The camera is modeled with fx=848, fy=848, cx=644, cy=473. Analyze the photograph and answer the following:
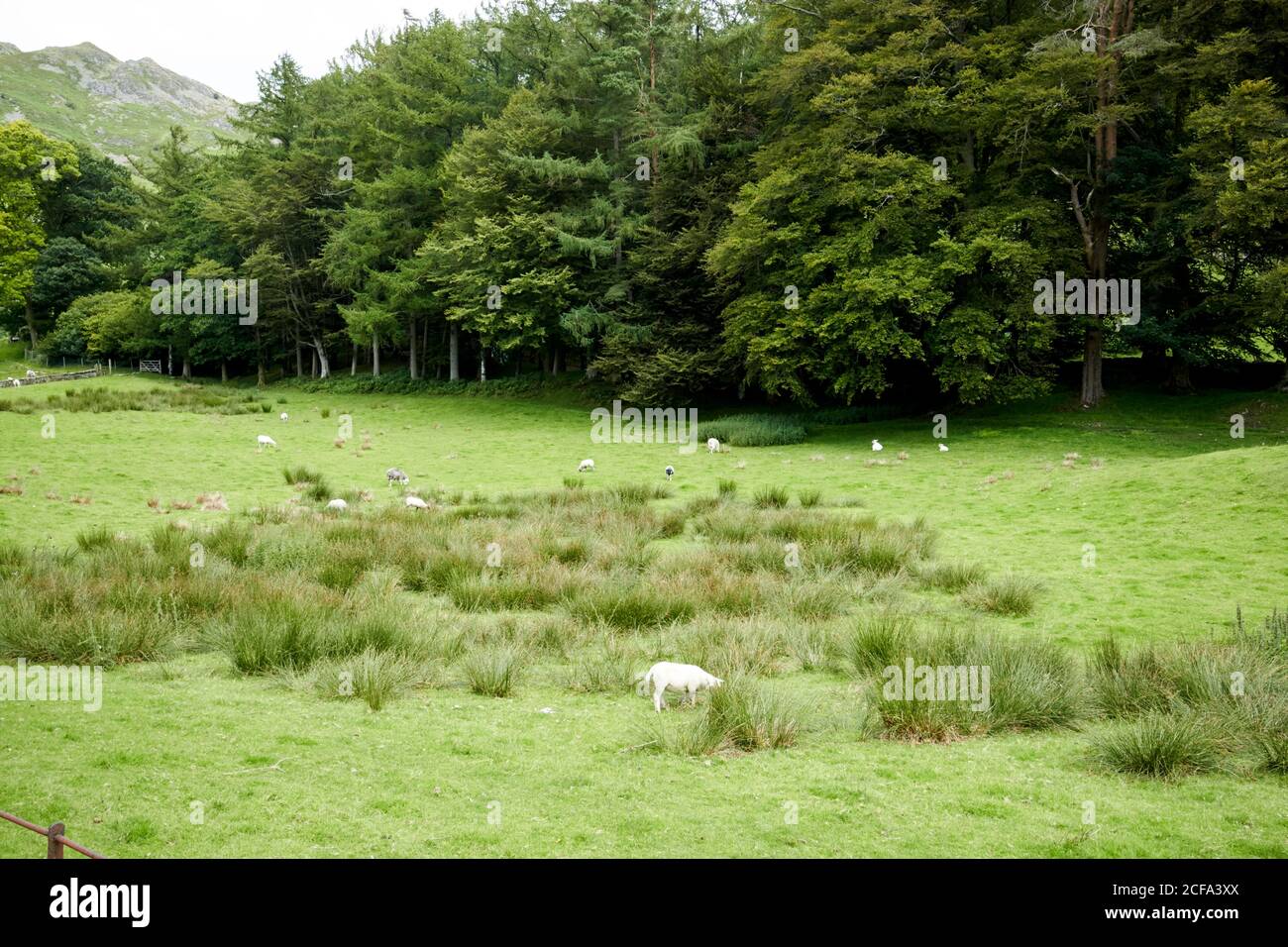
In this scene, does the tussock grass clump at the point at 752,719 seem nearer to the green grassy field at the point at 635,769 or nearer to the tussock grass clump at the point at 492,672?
the green grassy field at the point at 635,769

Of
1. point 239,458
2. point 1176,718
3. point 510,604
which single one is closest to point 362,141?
point 239,458

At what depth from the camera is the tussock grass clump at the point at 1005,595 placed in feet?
33.9

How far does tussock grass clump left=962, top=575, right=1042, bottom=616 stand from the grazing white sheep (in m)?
4.75

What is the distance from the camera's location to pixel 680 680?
285 inches

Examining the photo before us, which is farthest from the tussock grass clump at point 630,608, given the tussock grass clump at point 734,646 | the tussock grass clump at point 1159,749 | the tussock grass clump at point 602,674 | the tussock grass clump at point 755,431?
the tussock grass clump at point 755,431

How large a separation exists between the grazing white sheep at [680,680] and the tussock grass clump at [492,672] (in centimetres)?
131

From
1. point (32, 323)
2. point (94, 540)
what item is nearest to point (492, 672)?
point (94, 540)

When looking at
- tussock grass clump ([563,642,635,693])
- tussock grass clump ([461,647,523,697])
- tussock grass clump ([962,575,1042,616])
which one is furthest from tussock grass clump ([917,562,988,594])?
tussock grass clump ([461,647,523,697])

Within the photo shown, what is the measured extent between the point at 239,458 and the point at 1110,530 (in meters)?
20.8

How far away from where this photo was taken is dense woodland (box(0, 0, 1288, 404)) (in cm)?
2522

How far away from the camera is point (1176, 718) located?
634 centimetres

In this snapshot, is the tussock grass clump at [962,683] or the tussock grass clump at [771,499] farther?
the tussock grass clump at [771,499]

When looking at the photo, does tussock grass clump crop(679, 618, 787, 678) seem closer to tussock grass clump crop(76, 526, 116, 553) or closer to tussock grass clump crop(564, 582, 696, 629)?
tussock grass clump crop(564, 582, 696, 629)

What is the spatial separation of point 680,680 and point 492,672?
5.83 ft
